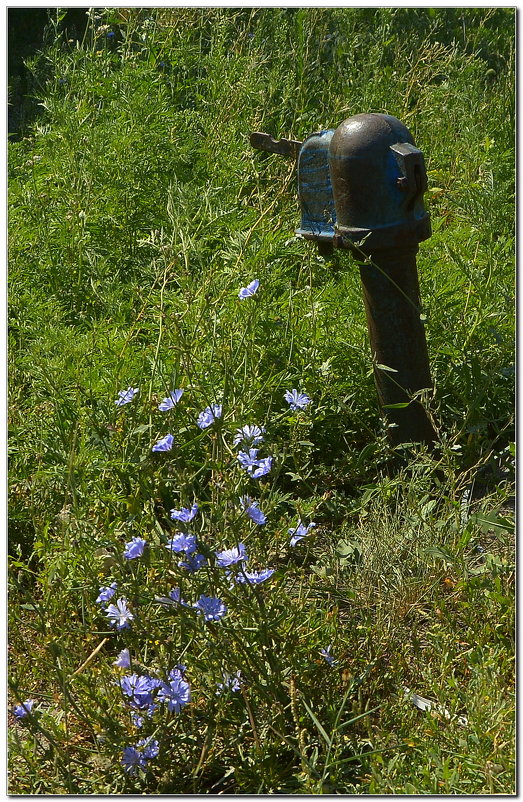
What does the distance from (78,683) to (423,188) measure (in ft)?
5.27

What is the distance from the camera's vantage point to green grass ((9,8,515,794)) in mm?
1969

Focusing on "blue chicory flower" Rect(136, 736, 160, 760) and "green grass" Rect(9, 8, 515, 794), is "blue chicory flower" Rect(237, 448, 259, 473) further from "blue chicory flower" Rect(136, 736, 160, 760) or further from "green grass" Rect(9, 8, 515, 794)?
"blue chicory flower" Rect(136, 736, 160, 760)

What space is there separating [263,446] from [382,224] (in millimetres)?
831

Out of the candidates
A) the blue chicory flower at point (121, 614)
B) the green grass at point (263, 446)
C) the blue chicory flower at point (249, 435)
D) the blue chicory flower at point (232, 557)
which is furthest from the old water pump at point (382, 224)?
the blue chicory flower at point (121, 614)

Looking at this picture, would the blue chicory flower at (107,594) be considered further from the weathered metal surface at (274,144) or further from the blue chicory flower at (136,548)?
the weathered metal surface at (274,144)

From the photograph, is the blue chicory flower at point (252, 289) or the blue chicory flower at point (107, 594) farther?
the blue chicory flower at point (252, 289)

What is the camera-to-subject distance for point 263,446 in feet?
7.45

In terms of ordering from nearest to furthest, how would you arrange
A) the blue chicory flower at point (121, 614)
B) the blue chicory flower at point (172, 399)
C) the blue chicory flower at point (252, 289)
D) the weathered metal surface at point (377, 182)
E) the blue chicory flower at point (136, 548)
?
the blue chicory flower at point (136, 548) → the blue chicory flower at point (121, 614) → the blue chicory flower at point (172, 399) → the blue chicory flower at point (252, 289) → the weathered metal surface at point (377, 182)

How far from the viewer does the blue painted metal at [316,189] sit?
290 centimetres

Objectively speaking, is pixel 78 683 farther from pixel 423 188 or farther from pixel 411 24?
pixel 411 24

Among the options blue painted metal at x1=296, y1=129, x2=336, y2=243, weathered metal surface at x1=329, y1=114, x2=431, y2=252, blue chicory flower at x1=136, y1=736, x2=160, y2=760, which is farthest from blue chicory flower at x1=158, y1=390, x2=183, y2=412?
blue painted metal at x1=296, y1=129, x2=336, y2=243

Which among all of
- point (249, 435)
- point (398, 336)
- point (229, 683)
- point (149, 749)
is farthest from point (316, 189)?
point (149, 749)

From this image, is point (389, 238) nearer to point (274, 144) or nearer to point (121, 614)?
point (274, 144)

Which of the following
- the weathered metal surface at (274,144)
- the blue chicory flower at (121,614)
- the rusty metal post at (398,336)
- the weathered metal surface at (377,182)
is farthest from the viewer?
the weathered metal surface at (274,144)
